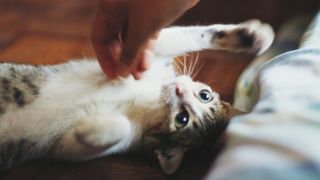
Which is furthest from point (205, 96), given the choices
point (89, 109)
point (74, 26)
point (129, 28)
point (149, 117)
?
point (74, 26)

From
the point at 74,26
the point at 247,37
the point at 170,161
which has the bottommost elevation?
the point at 170,161

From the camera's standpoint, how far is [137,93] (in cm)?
90

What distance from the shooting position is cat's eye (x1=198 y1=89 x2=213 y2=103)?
93 centimetres

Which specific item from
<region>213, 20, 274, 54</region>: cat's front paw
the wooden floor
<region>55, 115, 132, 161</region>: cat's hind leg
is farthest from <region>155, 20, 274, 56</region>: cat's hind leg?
the wooden floor

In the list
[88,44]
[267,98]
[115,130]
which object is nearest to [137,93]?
[115,130]

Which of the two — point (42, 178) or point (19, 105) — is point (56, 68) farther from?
point (42, 178)

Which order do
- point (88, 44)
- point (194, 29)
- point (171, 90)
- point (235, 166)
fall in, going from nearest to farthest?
point (235, 166) < point (171, 90) < point (194, 29) < point (88, 44)

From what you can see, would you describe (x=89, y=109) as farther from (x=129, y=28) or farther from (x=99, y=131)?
(x=129, y=28)

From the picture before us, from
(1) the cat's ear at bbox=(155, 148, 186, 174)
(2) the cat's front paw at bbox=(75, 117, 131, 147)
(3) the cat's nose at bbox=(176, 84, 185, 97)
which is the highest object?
(3) the cat's nose at bbox=(176, 84, 185, 97)

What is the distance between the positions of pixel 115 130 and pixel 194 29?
0.35 m

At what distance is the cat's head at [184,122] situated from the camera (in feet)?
2.84

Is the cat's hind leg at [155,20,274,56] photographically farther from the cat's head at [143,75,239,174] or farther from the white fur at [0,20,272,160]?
the cat's head at [143,75,239,174]

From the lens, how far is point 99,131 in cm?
73

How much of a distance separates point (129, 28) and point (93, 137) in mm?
187
